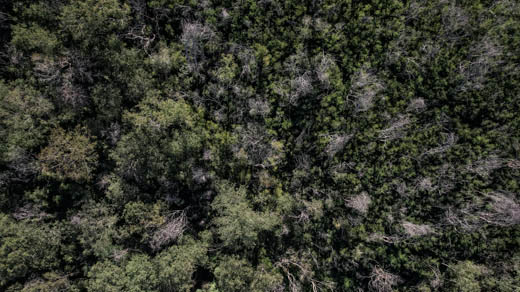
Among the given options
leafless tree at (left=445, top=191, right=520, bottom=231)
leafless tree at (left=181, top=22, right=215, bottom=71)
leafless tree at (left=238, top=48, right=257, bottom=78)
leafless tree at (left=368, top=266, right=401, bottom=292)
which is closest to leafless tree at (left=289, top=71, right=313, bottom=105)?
leafless tree at (left=238, top=48, right=257, bottom=78)

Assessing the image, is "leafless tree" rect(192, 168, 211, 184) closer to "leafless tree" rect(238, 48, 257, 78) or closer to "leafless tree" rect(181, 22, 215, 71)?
"leafless tree" rect(181, 22, 215, 71)

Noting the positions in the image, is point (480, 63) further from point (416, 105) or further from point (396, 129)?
point (396, 129)

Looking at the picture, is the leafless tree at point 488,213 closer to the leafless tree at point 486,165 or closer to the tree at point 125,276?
the leafless tree at point 486,165

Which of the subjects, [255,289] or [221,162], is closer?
[255,289]

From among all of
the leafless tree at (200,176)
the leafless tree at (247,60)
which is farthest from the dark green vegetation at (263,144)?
the leafless tree at (247,60)

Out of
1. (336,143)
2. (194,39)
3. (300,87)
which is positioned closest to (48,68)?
(194,39)

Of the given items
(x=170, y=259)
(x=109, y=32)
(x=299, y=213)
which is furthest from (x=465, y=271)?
(x=109, y=32)

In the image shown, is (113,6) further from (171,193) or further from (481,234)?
(481,234)
